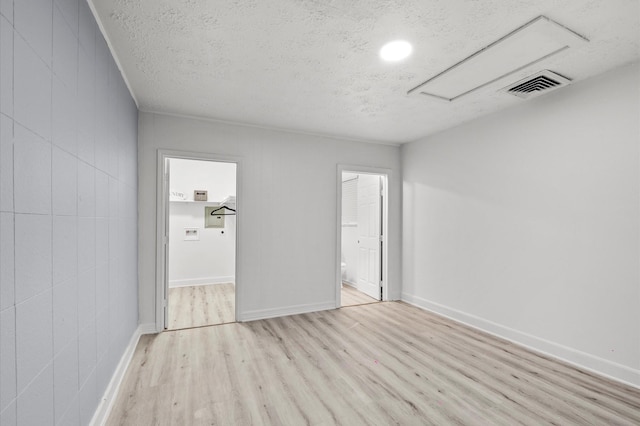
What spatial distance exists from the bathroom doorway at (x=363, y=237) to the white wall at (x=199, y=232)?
7.88 feet

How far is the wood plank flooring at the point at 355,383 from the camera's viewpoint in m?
2.02

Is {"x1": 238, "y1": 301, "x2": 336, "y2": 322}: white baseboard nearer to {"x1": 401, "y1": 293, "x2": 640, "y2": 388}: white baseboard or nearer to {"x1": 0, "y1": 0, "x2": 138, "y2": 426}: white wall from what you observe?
{"x1": 401, "y1": 293, "x2": 640, "y2": 388}: white baseboard

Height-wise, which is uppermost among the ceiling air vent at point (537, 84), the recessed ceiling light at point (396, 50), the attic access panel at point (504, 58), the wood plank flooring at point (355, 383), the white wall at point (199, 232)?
the recessed ceiling light at point (396, 50)

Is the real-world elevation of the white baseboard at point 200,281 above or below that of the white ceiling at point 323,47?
below

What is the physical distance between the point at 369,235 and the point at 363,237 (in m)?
0.22

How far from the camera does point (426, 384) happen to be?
241cm

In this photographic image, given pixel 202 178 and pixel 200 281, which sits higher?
pixel 202 178

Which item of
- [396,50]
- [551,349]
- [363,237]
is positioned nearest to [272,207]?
[363,237]

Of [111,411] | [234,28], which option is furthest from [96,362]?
[234,28]

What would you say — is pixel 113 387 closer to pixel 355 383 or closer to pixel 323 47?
pixel 355 383

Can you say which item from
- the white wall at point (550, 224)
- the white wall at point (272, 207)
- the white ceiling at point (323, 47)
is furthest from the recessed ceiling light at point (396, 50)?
the white wall at point (272, 207)

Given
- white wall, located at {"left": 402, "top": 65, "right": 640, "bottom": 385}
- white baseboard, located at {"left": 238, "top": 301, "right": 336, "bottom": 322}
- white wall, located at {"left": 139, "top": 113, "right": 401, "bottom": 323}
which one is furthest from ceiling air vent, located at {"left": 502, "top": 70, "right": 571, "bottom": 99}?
white baseboard, located at {"left": 238, "top": 301, "right": 336, "bottom": 322}

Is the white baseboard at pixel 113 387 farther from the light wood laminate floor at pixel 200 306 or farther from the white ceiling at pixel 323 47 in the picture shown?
the white ceiling at pixel 323 47

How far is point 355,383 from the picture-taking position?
2.43m
